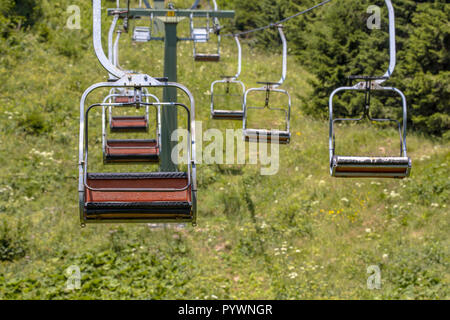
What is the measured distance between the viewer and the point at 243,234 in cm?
841

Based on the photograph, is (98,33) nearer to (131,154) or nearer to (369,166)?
(369,166)

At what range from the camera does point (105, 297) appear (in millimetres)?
6586

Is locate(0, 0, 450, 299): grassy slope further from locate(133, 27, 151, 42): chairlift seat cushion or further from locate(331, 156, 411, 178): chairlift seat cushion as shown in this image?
locate(133, 27, 151, 42): chairlift seat cushion

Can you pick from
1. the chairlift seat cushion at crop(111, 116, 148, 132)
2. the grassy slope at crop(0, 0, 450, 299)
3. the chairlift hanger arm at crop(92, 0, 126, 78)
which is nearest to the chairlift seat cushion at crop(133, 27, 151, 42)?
the chairlift seat cushion at crop(111, 116, 148, 132)

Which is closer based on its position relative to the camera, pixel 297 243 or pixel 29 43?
pixel 297 243

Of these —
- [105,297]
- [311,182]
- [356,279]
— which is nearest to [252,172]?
[311,182]

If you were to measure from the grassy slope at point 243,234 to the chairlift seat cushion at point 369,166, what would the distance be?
2458 millimetres

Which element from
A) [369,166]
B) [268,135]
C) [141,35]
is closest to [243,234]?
[268,135]

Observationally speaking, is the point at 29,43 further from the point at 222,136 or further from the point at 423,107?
the point at 423,107

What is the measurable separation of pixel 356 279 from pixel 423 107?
711 cm

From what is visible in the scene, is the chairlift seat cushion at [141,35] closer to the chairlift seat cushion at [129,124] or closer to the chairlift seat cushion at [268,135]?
the chairlift seat cushion at [129,124]

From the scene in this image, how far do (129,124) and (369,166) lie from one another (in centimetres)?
417

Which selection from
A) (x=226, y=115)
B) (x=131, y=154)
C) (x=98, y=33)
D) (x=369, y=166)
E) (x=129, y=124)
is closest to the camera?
(x=98, y=33)
